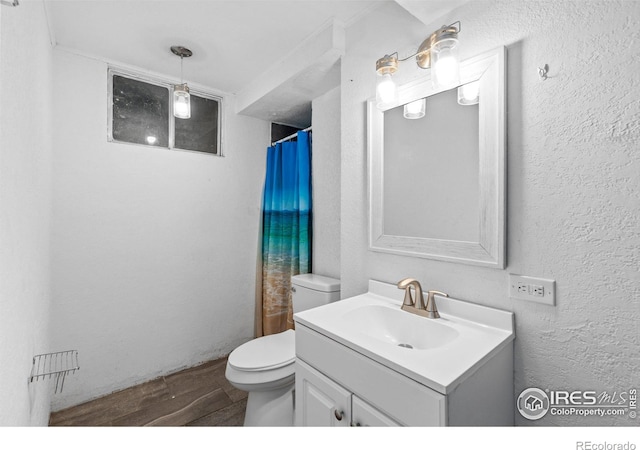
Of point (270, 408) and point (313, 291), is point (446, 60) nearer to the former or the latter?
point (313, 291)

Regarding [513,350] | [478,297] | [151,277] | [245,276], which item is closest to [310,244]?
[245,276]

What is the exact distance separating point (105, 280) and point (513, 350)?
93.6 inches

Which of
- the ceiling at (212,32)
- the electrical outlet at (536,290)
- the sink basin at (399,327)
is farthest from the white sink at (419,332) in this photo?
the ceiling at (212,32)

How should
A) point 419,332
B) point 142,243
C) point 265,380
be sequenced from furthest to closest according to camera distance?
point 142,243 → point 265,380 → point 419,332

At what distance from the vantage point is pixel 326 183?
2.24 metres

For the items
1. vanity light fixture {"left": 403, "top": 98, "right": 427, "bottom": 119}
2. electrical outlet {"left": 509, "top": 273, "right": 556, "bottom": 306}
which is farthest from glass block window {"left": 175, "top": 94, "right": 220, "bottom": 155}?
electrical outlet {"left": 509, "top": 273, "right": 556, "bottom": 306}

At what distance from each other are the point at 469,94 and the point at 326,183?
47.4 inches

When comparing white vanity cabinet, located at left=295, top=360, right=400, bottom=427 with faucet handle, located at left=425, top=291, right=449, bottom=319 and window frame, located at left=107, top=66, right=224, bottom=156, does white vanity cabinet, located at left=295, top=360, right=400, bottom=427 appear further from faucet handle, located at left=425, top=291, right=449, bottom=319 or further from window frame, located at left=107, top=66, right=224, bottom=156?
window frame, located at left=107, top=66, right=224, bottom=156

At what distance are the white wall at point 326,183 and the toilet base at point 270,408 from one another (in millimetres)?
865

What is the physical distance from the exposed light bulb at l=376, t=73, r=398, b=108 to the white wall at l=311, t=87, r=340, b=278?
75 cm

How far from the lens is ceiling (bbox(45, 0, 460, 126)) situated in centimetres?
152

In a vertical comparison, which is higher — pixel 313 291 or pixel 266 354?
pixel 313 291

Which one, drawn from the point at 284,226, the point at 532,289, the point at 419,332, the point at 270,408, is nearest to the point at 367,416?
the point at 419,332

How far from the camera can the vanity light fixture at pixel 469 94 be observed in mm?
1169
